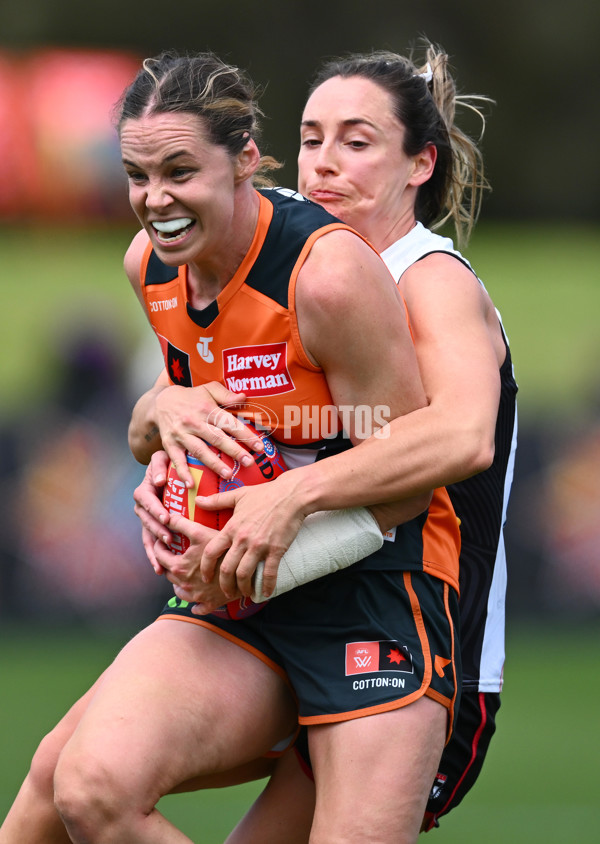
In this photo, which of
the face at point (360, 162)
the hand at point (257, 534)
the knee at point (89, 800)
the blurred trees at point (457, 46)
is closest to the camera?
the knee at point (89, 800)

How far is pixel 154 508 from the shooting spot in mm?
3023

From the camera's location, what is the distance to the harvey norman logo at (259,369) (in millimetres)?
2977

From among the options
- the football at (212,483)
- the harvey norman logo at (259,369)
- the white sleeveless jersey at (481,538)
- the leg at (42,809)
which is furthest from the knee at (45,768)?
the white sleeveless jersey at (481,538)

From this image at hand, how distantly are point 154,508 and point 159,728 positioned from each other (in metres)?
0.53

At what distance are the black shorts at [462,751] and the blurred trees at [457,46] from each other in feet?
38.3

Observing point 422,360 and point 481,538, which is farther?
point 481,538

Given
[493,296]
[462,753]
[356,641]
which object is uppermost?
[493,296]

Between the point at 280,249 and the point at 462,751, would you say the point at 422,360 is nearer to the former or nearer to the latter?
the point at 280,249

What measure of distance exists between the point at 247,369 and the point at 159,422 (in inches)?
13.3

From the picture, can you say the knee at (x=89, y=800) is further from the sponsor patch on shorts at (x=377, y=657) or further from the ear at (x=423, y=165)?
the ear at (x=423, y=165)

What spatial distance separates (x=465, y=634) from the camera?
3414 mm

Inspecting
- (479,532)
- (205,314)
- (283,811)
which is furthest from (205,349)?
(283,811)

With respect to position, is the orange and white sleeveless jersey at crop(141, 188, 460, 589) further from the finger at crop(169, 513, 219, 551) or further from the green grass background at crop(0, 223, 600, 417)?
the green grass background at crop(0, 223, 600, 417)

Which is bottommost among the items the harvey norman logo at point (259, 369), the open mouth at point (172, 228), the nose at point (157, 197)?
the harvey norman logo at point (259, 369)
